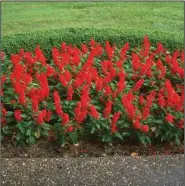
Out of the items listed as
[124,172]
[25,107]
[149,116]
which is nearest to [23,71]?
[25,107]

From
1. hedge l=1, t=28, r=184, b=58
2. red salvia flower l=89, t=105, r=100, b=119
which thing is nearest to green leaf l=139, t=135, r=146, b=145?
red salvia flower l=89, t=105, r=100, b=119

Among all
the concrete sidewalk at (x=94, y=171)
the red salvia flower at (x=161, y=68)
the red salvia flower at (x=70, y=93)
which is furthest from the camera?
the red salvia flower at (x=161, y=68)

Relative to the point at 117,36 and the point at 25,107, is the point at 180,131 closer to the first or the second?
the point at 25,107

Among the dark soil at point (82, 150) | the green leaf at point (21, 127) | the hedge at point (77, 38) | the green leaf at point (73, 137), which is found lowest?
the dark soil at point (82, 150)

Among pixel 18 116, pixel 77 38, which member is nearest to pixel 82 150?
pixel 18 116

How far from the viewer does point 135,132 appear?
389 centimetres

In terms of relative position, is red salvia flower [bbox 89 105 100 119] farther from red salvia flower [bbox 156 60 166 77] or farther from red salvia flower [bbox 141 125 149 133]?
red salvia flower [bbox 156 60 166 77]

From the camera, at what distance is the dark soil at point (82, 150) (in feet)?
12.4

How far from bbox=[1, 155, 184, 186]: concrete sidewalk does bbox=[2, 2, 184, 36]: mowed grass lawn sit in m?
3.10

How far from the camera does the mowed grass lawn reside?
6535mm

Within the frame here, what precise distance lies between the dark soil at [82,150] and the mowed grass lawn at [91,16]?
270cm

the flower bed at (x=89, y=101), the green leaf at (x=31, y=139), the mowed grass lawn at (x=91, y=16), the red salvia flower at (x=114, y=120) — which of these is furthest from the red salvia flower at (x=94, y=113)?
the mowed grass lawn at (x=91, y=16)

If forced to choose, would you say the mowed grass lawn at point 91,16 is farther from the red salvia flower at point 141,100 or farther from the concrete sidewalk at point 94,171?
the concrete sidewalk at point 94,171

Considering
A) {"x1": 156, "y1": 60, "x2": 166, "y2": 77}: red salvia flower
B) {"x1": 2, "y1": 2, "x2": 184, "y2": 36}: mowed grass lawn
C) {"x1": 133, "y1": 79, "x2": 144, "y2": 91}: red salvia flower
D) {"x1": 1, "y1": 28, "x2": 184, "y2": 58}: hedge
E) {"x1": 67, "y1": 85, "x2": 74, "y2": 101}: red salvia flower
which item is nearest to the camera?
{"x1": 67, "y1": 85, "x2": 74, "y2": 101}: red salvia flower
